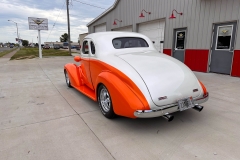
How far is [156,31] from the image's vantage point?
10.8 m

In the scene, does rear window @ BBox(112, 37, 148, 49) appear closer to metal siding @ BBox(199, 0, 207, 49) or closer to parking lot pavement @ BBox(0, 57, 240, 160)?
parking lot pavement @ BBox(0, 57, 240, 160)

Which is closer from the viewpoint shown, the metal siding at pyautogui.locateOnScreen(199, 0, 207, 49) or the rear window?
the rear window

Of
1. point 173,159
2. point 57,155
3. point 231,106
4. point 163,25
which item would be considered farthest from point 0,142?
point 163,25

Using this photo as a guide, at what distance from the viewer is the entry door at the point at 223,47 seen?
7199 mm

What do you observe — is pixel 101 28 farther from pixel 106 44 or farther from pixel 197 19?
pixel 106 44

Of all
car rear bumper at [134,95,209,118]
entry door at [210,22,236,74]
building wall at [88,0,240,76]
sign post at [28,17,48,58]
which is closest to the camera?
car rear bumper at [134,95,209,118]

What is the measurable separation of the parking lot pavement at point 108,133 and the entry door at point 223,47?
3769 millimetres

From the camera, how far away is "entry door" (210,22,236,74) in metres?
7.20

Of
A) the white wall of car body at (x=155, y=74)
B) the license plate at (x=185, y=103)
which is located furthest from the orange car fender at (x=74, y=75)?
the license plate at (x=185, y=103)

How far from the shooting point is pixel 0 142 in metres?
2.62

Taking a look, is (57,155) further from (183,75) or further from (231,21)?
(231,21)

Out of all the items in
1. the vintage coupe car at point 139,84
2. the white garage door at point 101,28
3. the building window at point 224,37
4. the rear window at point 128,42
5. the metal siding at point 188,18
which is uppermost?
the white garage door at point 101,28

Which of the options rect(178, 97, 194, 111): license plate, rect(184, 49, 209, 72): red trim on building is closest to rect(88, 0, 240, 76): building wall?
rect(184, 49, 209, 72): red trim on building

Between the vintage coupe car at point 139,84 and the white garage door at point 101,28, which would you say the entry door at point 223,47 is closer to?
the vintage coupe car at point 139,84
